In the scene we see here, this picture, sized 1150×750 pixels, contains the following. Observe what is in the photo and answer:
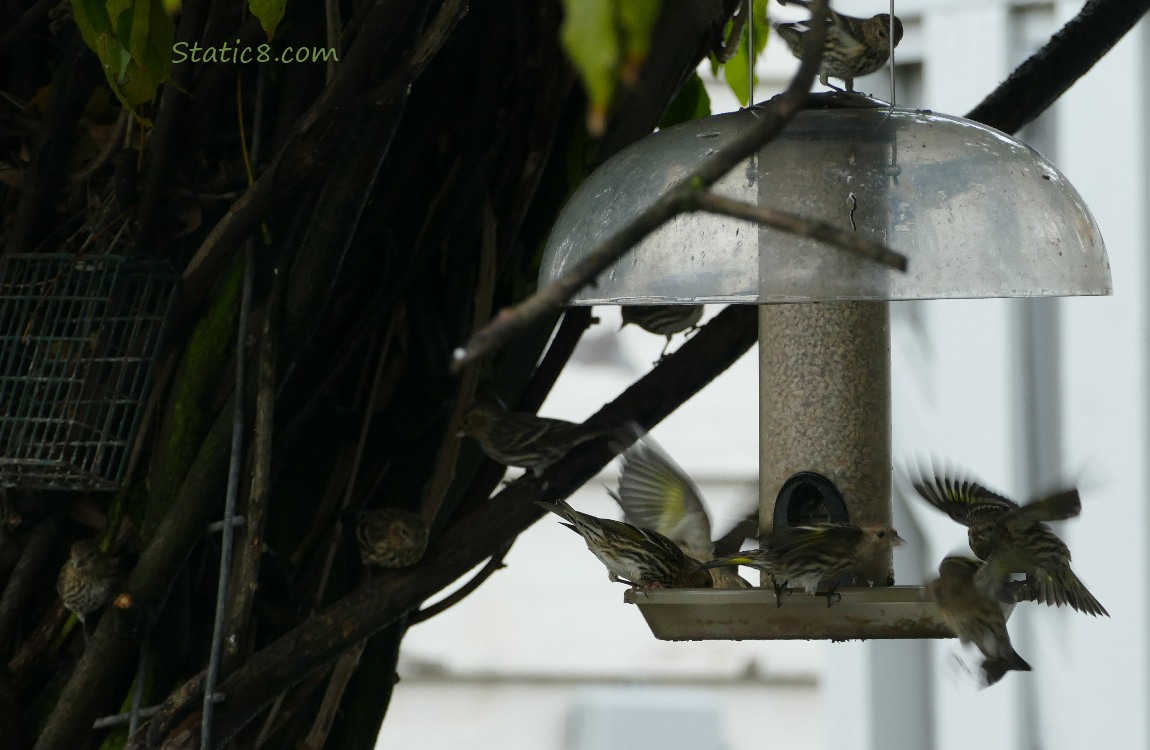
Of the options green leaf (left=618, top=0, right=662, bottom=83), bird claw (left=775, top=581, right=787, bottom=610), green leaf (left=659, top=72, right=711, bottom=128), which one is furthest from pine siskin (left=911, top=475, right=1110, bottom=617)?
green leaf (left=618, top=0, right=662, bottom=83)

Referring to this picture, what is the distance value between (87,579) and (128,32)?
35.2 inches

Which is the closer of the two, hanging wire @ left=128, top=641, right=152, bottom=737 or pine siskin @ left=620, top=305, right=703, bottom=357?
hanging wire @ left=128, top=641, right=152, bottom=737

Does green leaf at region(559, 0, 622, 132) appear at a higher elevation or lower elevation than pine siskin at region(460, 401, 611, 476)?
lower

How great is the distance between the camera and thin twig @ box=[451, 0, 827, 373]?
2.63ft

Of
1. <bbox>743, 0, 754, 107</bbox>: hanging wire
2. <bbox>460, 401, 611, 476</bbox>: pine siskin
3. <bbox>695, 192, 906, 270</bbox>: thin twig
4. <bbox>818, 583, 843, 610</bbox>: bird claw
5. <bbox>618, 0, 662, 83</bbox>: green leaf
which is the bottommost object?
<bbox>695, 192, 906, 270</bbox>: thin twig

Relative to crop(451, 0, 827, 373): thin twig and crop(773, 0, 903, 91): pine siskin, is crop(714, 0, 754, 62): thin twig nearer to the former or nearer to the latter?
crop(773, 0, 903, 91): pine siskin

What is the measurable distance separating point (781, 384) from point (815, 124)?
0.75m

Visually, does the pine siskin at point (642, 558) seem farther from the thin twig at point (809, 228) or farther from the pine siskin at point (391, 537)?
the thin twig at point (809, 228)

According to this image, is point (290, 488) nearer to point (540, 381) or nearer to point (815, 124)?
point (540, 381)

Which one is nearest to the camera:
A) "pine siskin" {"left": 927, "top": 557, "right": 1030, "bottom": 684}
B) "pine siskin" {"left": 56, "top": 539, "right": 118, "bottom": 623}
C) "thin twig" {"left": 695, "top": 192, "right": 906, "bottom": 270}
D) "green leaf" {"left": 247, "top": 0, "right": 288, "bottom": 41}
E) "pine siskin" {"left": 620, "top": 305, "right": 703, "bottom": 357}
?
"thin twig" {"left": 695, "top": 192, "right": 906, "bottom": 270}

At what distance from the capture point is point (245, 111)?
2.42 m

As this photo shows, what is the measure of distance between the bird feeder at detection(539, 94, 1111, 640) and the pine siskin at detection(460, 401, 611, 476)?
46 centimetres

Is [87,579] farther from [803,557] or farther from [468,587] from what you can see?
[803,557]

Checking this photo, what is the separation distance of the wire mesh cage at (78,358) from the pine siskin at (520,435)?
1.58 feet
